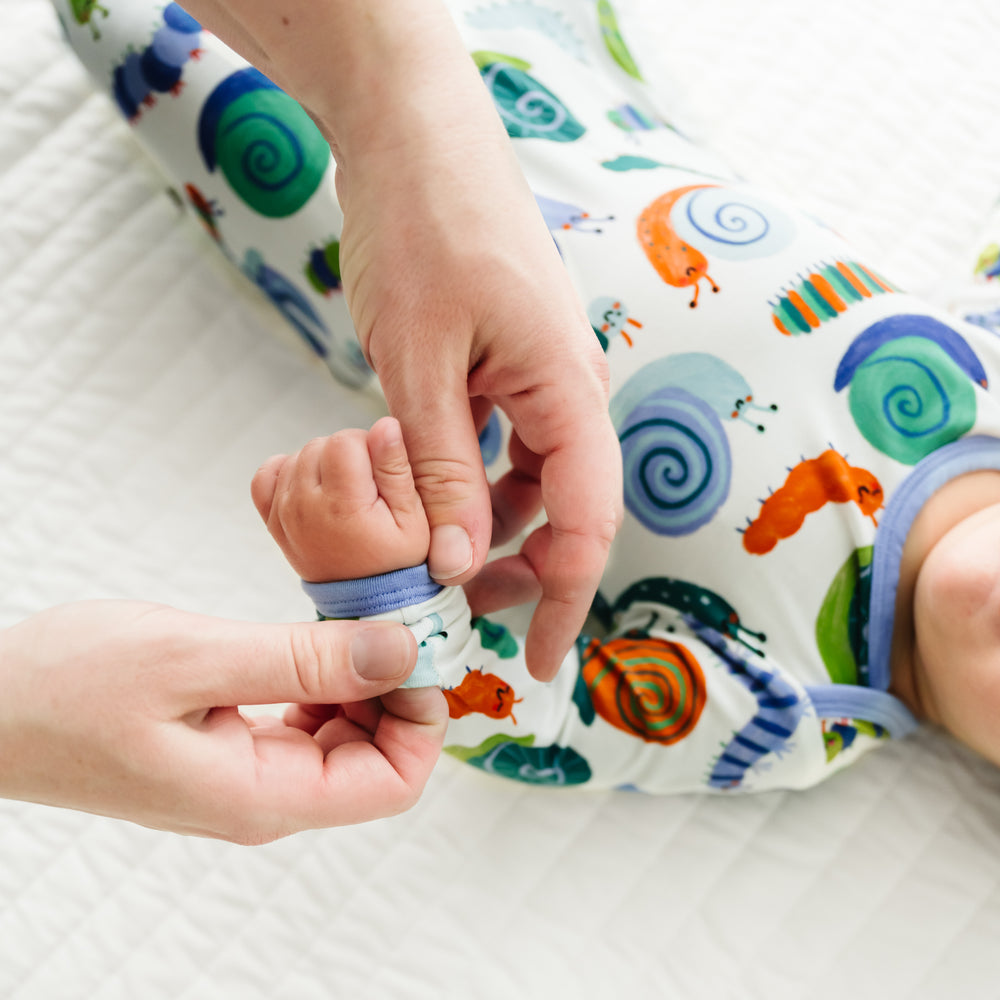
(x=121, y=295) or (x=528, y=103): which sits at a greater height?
(x=528, y=103)

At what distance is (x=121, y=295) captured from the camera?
Result: 2.96ft

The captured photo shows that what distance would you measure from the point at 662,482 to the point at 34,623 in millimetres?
470

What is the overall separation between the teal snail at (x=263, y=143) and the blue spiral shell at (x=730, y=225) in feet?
1.04

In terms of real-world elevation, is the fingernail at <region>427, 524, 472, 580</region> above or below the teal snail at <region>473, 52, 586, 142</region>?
Answer: below

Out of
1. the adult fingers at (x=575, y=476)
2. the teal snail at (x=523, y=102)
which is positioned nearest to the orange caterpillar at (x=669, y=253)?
the teal snail at (x=523, y=102)

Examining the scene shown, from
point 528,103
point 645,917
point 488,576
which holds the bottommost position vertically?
point 645,917

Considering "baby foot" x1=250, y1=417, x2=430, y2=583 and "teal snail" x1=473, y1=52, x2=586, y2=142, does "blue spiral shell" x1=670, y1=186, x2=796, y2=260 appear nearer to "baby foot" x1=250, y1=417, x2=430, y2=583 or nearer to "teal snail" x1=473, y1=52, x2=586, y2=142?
"teal snail" x1=473, y1=52, x2=586, y2=142

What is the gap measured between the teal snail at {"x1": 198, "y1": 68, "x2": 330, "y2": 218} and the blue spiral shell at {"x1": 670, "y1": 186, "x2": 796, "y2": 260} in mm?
317

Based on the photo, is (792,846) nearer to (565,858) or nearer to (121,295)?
(565,858)

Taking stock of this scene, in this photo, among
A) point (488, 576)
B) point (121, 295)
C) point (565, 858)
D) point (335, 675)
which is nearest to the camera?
point (335, 675)

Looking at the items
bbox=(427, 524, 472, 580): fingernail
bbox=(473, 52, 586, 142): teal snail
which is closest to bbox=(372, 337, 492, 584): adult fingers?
bbox=(427, 524, 472, 580): fingernail

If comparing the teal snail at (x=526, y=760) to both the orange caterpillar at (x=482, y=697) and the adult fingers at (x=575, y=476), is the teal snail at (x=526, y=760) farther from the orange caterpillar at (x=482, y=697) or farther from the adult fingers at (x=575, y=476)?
the adult fingers at (x=575, y=476)

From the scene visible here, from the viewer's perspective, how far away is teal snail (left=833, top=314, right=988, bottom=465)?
0.71m

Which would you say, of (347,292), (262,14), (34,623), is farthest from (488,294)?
(34,623)
